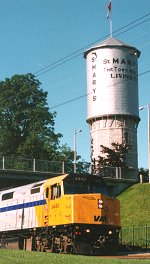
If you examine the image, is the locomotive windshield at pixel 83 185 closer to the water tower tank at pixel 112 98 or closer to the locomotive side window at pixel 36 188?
the locomotive side window at pixel 36 188

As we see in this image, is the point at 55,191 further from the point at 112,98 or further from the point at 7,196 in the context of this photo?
the point at 112,98

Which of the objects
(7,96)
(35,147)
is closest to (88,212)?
(35,147)

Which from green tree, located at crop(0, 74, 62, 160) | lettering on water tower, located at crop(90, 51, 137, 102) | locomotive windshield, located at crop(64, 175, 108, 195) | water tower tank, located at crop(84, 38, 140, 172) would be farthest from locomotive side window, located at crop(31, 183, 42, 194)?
lettering on water tower, located at crop(90, 51, 137, 102)

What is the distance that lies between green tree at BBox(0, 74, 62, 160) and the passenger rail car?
45.3 meters

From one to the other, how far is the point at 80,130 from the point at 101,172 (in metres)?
9.72

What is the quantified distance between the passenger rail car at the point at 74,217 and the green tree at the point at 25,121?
45.3 metres

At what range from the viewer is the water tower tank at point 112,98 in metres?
88.9

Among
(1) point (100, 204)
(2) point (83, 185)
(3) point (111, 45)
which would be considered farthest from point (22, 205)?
(3) point (111, 45)

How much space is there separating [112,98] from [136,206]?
147 ft

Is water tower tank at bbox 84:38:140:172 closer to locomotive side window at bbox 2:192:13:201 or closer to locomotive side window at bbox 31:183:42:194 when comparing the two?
locomotive side window at bbox 2:192:13:201

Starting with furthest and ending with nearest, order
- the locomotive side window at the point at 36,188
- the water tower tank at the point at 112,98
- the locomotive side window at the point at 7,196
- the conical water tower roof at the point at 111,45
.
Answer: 1. the conical water tower roof at the point at 111,45
2. the water tower tank at the point at 112,98
3. the locomotive side window at the point at 7,196
4. the locomotive side window at the point at 36,188

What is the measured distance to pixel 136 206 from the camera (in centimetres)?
4562

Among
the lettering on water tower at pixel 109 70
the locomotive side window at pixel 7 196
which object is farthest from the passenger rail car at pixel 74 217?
the lettering on water tower at pixel 109 70

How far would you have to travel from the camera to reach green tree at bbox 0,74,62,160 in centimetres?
7359
